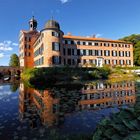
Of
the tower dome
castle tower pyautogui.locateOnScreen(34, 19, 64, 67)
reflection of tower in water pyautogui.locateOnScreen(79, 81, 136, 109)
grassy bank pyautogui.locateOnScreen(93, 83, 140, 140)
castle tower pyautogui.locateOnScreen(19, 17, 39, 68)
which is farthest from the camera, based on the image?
castle tower pyautogui.locateOnScreen(19, 17, 39, 68)

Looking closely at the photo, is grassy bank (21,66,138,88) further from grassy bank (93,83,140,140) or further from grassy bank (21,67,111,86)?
grassy bank (93,83,140,140)

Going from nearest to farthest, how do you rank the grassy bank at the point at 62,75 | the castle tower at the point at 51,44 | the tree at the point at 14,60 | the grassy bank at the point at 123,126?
the grassy bank at the point at 123,126
the grassy bank at the point at 62,75
the castle tower at the point at 51,44
the tree at the point at 14,60

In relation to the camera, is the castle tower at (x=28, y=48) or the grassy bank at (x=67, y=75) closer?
the grassy bank at (x=67, y=75)

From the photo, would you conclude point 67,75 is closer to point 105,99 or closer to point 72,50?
point 72,50

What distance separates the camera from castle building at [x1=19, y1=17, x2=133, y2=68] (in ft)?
141

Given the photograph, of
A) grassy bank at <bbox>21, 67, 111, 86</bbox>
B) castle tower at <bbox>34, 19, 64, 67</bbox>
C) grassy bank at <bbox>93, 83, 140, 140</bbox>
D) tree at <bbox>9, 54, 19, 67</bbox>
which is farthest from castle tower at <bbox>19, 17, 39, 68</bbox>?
grassy bank at <bbox>93, 83, 140, 140</bbox>

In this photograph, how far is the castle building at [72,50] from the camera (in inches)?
1694

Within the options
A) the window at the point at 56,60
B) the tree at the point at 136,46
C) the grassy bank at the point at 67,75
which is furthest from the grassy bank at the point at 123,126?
the tree at the point at 136,46

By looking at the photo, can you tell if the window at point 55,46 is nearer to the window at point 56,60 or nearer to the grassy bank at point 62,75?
the window at point 56,60

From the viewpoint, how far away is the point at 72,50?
5144cm

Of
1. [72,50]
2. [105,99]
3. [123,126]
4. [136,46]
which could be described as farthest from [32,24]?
[123,126]

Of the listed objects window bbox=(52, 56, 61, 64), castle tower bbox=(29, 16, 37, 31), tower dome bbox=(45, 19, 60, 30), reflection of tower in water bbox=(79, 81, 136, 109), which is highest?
castle tower bbox=(29, 16, 37, 31)

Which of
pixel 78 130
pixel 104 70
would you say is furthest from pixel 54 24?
pixel 78 130

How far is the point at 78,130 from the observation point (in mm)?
9203
